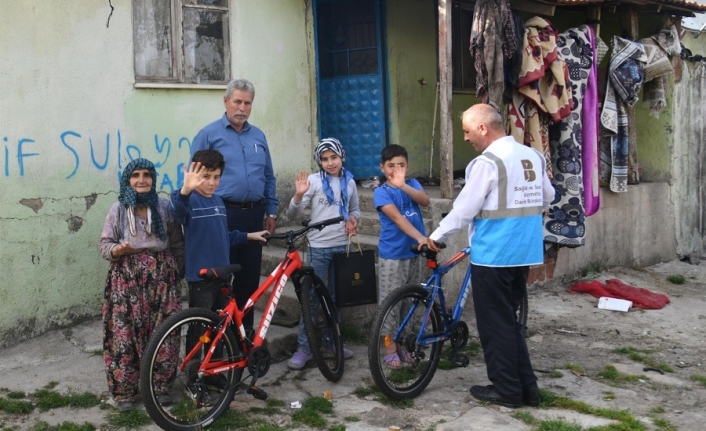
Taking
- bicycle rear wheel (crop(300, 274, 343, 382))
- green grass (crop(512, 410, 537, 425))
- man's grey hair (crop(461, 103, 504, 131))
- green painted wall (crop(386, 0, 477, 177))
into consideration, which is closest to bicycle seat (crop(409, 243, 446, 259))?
bicycle rear wheel (crop(300, 274, 343, 382))

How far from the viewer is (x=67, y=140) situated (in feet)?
20.7

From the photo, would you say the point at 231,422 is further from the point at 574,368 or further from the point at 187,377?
the point at 574,368

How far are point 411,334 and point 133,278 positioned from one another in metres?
1.87

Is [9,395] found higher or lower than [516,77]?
lower

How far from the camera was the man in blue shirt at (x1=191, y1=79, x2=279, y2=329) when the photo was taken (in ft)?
18.0

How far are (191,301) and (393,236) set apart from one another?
1570 mm

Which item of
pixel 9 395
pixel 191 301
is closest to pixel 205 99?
pixel 191 301

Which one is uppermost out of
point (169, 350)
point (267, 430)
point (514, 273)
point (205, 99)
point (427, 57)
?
point (427, 57)

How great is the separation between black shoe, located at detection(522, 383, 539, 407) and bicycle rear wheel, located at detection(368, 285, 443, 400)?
647mm

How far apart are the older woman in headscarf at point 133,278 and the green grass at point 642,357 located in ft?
12.0

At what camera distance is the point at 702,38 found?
10.3 m

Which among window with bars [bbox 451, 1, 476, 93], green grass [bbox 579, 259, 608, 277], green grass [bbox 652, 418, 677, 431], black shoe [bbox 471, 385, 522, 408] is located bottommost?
green grass [bbox 652, 418, 677, 431]

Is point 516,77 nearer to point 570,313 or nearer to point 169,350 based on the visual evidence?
point 570,313

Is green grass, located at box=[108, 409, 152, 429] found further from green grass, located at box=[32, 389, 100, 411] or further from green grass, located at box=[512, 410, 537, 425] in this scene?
green grass, located at box=[512, 410, 537, 425]
